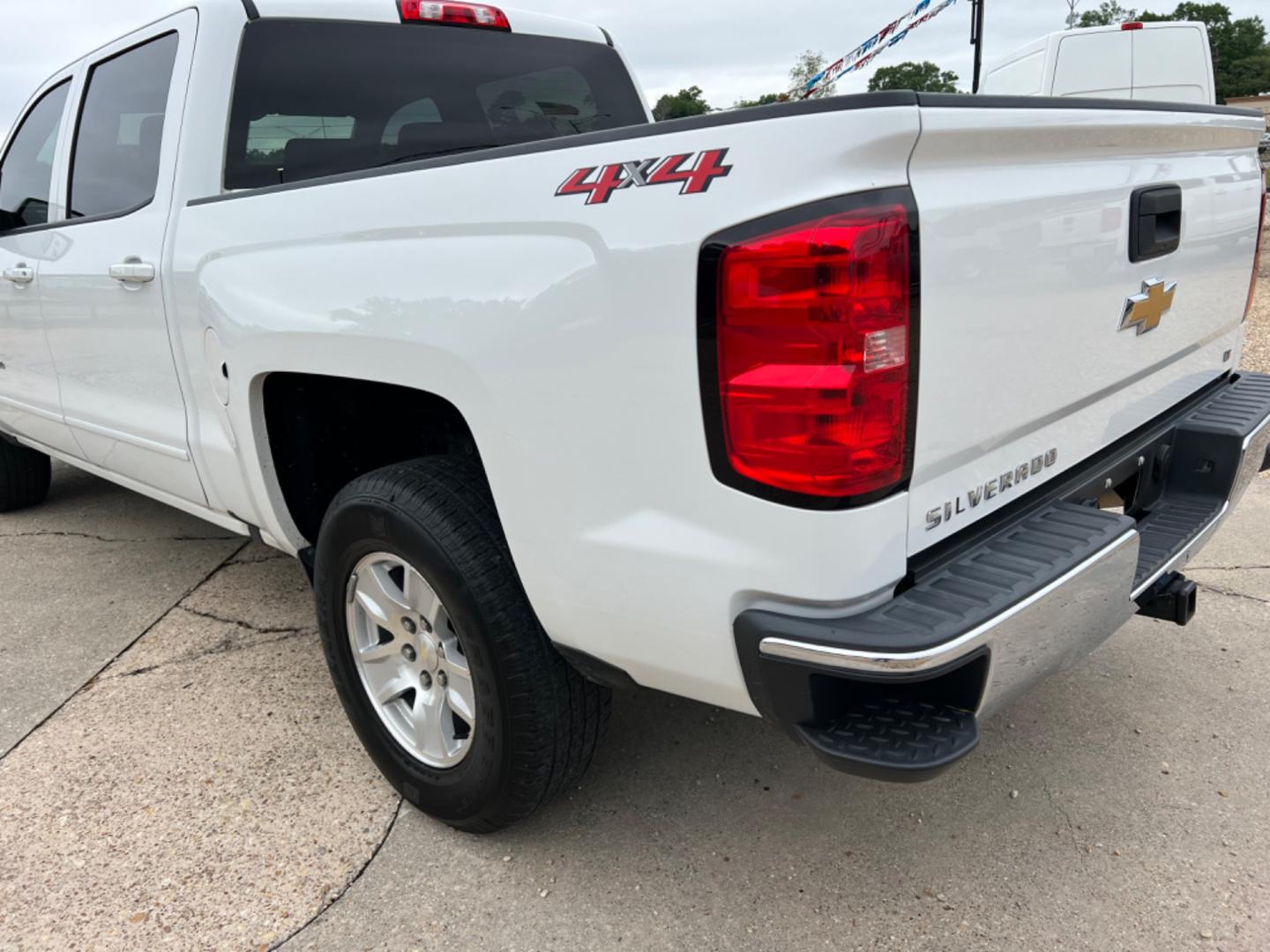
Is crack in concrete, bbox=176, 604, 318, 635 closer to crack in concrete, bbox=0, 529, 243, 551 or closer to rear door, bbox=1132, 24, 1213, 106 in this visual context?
crack in concrete, bbox=0, 529, 243, 551

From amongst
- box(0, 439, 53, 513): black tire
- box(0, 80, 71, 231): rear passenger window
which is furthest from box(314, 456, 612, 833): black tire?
box(0, 439, 53, 513): black tire

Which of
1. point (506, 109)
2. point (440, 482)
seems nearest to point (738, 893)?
point (440, 482)

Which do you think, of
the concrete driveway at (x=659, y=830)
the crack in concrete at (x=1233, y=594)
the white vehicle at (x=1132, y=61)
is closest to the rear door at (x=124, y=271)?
the concrete driveway at (x=659, y=830)

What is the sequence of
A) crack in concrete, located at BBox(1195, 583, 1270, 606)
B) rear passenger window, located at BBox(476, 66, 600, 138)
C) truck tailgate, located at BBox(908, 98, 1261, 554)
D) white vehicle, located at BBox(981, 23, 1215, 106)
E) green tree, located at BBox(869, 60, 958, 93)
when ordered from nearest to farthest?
truck tailgate, located at BBox(908, 98, 1261, 554) < rear passenger window, located at BBox(476, 66, 600, 138) < crack in concrete, located at BBox(1195, 583, 1270, 606) < white vehicle, located at BBox(981, 23, 1215, 106) < green tree, located at BBox(869, 60, 958, 93)

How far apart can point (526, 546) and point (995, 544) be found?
863 millimetres

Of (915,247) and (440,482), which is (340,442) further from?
(915,247)

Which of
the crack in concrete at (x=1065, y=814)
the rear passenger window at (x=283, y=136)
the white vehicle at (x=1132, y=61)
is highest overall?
the white vehicle at (x=1132, y=61)

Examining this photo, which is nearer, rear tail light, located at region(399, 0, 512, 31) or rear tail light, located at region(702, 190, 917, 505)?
rear tail light, located at region(702, 190, 917, 505)

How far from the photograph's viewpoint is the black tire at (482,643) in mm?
1993

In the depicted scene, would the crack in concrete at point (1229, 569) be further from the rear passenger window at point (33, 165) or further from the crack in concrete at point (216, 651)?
the rear passenger window at point (33, 165)

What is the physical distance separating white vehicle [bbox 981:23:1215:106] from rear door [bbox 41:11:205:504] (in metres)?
8.75

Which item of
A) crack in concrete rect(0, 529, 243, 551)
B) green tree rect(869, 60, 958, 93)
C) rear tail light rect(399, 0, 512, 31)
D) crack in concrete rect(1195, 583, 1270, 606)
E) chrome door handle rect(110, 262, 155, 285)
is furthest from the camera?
green tree rect(869, 60, 958, 93)

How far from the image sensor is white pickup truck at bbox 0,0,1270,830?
149 cm

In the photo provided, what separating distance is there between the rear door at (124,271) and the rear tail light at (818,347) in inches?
76.3
